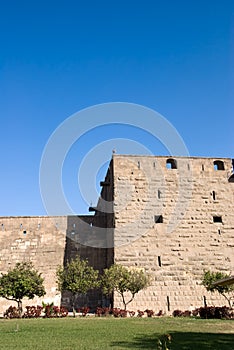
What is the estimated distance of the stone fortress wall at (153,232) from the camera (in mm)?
16969

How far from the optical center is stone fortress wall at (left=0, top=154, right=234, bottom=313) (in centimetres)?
1697

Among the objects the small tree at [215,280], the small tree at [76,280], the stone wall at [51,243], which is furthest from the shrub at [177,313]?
the stone wall at [51,243]

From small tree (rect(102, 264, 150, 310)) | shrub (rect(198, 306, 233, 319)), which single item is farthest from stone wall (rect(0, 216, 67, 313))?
shrub (rect(198, 306, 233, 319))

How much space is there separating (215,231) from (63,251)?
8.88 metres

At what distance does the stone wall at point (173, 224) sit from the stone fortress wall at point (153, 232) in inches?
1.8

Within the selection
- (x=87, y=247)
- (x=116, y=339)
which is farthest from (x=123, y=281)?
(x=116, y=339)

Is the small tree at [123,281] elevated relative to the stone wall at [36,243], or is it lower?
lower

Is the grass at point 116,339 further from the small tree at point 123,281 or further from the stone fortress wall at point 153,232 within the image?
the stone fortress wall at point 153,232

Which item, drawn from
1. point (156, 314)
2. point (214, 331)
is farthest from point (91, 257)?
point (214, 331)

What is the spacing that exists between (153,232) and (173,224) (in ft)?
3.86

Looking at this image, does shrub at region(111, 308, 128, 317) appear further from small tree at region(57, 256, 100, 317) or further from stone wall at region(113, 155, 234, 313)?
small tree at region(57, 256, 100, 317)

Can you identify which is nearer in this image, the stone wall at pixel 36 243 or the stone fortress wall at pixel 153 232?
the stone fortress wall at pixel 153 232

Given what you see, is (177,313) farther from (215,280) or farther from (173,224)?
(173,224)

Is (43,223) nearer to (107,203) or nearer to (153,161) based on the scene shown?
(107,203)
